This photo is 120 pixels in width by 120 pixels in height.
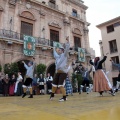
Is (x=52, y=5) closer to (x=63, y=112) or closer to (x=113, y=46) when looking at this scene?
(x=113, y=46)

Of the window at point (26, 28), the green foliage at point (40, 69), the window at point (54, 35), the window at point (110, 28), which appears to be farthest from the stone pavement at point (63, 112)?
the window at point (110, 28)

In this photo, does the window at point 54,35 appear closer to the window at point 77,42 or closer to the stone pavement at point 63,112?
the window at point 77,42

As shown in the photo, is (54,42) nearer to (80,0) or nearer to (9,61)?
(9,61)

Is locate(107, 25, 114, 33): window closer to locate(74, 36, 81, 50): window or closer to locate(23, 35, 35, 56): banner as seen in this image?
locate(74, 36, 81, 50): window

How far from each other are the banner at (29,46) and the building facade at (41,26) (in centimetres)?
40

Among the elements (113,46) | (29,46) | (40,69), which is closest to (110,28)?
(113,46)

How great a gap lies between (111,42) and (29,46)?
14.0m

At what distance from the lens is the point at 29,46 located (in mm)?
13258

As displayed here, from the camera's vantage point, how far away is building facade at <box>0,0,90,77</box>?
508 inches

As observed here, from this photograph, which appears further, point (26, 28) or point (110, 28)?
point (110, 28)

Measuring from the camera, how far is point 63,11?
59.5 feet

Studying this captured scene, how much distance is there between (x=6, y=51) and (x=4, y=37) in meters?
1.13

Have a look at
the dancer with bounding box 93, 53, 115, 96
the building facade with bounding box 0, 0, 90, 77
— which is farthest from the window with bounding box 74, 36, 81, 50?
the dancer with bounding box 93, 53, 115, 96

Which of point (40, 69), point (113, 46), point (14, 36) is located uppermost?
point (113, 46)
